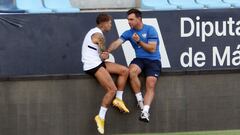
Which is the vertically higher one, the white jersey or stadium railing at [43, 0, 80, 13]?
stadium railing at [43, 0, 80, 13]

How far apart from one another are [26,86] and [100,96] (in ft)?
3.40

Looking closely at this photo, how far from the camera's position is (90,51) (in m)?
9.57

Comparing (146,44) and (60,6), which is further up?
(60,6)

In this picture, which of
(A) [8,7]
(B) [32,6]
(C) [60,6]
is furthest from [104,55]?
(C) [60,6]

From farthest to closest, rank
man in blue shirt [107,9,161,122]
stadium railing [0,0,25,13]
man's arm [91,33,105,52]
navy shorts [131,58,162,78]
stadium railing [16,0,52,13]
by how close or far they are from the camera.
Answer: stadium railing [16,0,52,13]
stadium railing [0,0,25,13]
navy shorts [131,58,162,78]
man in blue shirt [107,9,161,122]
man's arm [91,33,105,52]

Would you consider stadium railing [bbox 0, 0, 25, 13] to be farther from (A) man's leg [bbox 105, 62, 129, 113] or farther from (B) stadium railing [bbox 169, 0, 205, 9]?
(B) stadium railing [bbox 169, 0, 205, 9]

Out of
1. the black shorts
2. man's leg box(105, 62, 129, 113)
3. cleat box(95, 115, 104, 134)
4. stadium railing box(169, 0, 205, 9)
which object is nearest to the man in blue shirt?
man's leg box(105, 62, 129, 113)

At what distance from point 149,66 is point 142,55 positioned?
0.19m

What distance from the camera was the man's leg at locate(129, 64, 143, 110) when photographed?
982 centimetres

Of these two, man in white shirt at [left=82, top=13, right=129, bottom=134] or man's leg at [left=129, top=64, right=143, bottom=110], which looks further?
man's leg at [left=129, top=64, right=143, bottom=110]

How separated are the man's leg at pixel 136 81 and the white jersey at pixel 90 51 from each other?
51 cm

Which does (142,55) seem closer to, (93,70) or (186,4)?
(93,70)

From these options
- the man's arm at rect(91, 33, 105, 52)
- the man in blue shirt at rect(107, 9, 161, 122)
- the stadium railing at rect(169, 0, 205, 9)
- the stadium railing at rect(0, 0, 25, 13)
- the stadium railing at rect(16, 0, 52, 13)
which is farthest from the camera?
the stadium railing at rect(169, 0, 205, 9)

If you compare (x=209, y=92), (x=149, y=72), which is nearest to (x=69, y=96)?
(x=149, y=72)
